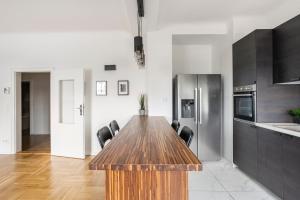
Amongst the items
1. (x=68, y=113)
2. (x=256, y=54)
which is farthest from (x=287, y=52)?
(x=68, y=113)

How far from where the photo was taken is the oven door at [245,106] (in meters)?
3.04

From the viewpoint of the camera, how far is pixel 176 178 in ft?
3.76

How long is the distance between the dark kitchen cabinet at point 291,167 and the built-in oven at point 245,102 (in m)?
0.75

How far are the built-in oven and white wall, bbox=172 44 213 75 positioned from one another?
1491 mm

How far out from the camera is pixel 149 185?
3.78ft

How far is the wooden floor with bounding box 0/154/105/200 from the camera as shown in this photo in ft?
9.21

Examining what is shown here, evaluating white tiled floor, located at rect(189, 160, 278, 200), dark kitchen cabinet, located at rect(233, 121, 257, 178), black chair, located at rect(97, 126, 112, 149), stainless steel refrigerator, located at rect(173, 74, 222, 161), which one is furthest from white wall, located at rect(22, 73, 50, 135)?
dark kitchen cabinet, located at rect(233, 121, 257, 178)

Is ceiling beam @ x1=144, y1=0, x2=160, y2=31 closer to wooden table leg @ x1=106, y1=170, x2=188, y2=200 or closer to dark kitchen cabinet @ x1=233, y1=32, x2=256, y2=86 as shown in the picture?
dark kitchen cabinet @ x1=233, y1=32, x2=256, y2=86

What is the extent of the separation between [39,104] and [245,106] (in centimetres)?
671

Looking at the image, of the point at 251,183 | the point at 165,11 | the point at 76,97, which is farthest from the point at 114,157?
the point at 76,97

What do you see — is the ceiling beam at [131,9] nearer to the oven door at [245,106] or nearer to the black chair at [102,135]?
the black chair at [102,135]

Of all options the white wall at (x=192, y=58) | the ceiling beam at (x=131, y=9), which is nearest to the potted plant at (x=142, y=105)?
the white wall at (x=192, y=58)

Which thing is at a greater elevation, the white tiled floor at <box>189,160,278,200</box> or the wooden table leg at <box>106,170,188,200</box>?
the wooden table leg at <box>106,170,188,200</box>

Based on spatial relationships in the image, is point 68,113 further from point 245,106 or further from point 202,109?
point 245,106
